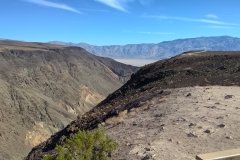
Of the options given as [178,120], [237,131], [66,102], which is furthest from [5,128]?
[237,131]

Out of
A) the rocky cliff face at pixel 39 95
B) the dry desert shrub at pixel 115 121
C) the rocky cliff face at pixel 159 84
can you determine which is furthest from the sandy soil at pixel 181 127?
the rocky cliff face at pixel 39 95

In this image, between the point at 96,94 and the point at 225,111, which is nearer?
the point at 225,111

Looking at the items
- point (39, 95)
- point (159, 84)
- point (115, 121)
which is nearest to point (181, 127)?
point (115, 121)

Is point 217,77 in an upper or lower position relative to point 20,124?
upper

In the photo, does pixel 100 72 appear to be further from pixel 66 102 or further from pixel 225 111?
pixel 225 111

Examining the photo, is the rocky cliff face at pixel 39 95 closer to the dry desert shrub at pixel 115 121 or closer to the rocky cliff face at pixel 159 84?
the rocky cliff face at pixel 159 84

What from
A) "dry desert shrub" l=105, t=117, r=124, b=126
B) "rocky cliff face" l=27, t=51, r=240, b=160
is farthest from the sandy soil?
"rocky cliff face" l=27, t=51, r=240, b=160

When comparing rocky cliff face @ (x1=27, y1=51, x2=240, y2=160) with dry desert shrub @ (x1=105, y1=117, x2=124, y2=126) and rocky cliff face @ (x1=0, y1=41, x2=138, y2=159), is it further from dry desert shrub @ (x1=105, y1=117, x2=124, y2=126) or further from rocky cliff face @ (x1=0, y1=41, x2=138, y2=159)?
rocky cliff face @ (x1=0, y1=41, x2=138, y2=159)
